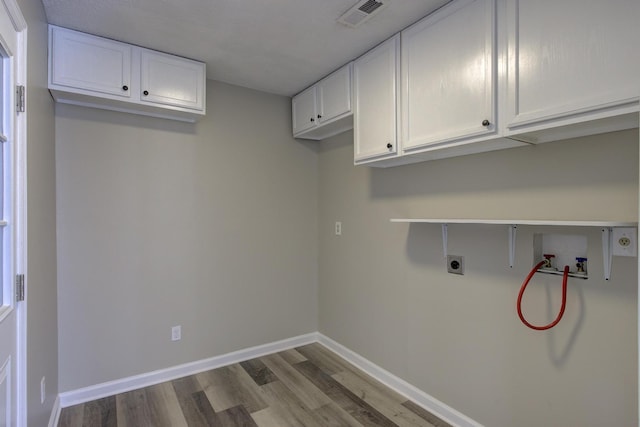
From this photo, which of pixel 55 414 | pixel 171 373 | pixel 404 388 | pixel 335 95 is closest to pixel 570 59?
pixel 335 95

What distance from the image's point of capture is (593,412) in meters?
1.59

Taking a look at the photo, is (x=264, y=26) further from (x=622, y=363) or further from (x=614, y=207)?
(x=622, y=363)

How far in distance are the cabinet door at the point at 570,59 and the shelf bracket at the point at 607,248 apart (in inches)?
21.1

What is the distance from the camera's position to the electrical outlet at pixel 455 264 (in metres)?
2.16

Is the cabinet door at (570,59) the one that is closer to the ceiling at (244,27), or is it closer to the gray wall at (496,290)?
the gray wall at (496,290)

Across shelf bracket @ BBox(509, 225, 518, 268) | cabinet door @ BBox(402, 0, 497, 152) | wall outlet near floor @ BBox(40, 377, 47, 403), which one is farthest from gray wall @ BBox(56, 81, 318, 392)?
shelf bracket @ BBox(509, 225, 518, 268)

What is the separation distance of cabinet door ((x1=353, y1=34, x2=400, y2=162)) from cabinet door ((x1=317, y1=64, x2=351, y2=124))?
87 mm

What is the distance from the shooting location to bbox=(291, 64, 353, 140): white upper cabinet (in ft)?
8.66

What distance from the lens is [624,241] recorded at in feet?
4.83

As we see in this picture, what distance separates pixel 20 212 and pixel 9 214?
8 centimetres

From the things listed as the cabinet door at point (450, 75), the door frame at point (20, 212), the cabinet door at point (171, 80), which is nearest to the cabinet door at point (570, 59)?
the cabinet door at point (450, 75)

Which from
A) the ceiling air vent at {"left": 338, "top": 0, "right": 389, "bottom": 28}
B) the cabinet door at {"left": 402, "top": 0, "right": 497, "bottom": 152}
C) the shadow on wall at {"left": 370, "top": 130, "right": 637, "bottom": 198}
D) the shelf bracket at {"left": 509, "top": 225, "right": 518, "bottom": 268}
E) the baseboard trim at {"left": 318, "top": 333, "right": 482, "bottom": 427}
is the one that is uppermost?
the ceiling air vent at {"left": 338, "top": 0, "right": 389, "bottom": 28}

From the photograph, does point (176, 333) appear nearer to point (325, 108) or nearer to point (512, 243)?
point (325, 108)

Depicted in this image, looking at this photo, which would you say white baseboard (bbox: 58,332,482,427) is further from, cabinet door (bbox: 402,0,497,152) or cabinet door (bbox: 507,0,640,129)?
cabinet door (bbox: 507,0,640,129)
